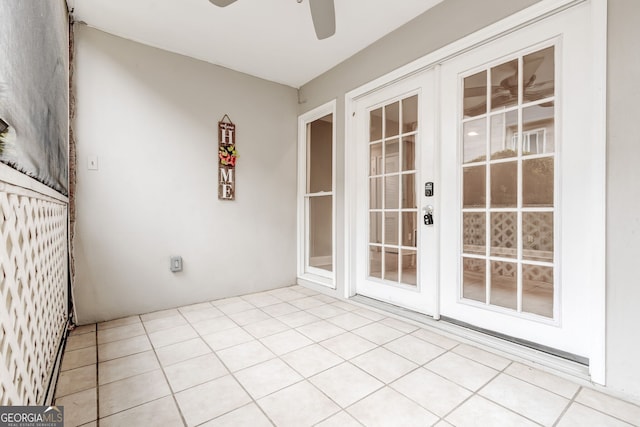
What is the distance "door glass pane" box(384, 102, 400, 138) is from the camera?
2654 millimetres

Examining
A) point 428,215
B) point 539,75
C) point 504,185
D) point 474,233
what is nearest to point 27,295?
point 428,215

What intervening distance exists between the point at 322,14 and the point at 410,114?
114 cm

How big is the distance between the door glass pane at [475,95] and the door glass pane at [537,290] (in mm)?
1120

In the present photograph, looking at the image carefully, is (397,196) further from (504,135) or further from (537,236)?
(537,236)

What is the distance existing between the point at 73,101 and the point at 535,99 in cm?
338

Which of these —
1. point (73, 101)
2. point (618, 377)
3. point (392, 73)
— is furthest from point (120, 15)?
point (618, 377)

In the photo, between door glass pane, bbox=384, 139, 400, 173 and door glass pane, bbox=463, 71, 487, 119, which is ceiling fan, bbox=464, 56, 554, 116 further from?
door glass pane, bbox=384, 139, 400, 173

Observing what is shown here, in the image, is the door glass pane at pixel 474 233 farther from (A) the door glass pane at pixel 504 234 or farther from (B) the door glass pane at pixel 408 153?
→ (B) the door glass pane at pixel 408 153

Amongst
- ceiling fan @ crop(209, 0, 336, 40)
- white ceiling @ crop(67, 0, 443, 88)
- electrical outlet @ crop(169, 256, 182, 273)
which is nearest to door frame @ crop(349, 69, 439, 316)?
white ceiling @ crop(67, 0, 443, 88)

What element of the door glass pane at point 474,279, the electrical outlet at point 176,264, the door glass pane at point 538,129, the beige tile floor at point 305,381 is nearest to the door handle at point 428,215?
the door glass pane at point 474,279

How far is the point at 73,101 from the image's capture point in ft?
7.74

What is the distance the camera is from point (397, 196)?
105 inches

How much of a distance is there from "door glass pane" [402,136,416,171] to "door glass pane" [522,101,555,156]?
812 millimetres

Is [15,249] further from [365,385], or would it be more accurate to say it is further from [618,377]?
[618,377]
